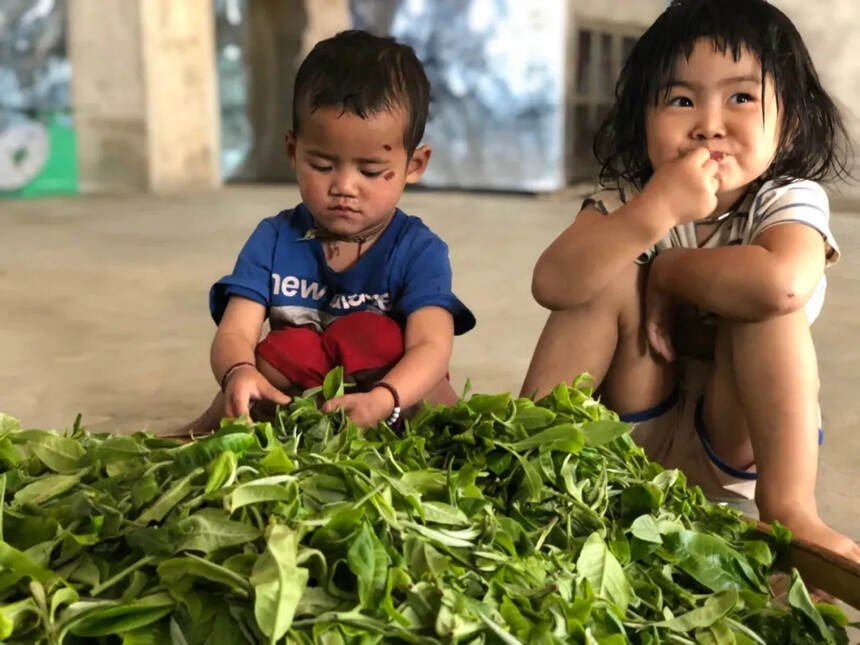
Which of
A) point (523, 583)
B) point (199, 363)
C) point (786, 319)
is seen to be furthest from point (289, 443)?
point (199, 363)

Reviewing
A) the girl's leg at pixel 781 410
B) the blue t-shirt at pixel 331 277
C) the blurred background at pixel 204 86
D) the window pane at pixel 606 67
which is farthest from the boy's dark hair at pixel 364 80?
the window pane at pixel 606 67

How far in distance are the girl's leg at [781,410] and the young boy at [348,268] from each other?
1.20ft

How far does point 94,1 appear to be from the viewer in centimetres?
519

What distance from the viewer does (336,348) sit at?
1344 millimetres

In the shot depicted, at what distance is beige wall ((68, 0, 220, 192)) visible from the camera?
522cm

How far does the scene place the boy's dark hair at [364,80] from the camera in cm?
130

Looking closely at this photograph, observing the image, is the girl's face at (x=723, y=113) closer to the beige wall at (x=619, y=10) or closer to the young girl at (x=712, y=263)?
the young girl at (x=712, y=263)

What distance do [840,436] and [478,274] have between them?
1416 millimetres

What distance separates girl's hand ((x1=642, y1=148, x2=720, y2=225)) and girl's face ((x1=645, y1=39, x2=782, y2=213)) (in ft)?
0.08

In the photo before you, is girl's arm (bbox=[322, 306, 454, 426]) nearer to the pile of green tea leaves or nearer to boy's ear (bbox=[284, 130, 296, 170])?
the pile of green tea leaves

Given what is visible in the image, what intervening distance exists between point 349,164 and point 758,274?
49 cm

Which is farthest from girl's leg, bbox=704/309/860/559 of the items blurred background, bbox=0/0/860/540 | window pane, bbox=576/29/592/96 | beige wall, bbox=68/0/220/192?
beige wall, bbox=68/0/220/192

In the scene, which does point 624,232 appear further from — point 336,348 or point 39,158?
point 39,158

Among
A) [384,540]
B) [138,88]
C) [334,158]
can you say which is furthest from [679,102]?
[138,88]
